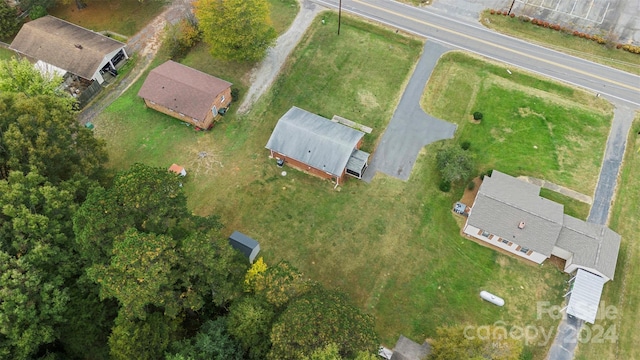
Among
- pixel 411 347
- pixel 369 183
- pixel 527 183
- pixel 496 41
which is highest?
pixel 496 41

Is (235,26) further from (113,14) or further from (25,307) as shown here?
(25,307)

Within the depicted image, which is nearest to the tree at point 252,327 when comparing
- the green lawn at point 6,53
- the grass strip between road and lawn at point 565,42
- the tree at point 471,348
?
the tree at point 471,348

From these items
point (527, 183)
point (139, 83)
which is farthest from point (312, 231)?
point (139, 83)

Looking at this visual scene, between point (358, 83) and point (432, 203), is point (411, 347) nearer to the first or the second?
point (432, 203)

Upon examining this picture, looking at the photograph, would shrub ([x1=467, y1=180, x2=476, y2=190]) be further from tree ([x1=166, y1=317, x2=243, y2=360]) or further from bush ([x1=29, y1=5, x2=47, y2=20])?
bush ([x1=29, y1=5, x2=47, y2=20])

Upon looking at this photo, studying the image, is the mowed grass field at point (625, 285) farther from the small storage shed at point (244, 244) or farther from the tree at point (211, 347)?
the small storage shed at point (244, 244)

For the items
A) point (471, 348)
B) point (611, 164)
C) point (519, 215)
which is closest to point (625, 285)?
point (519, 215)
